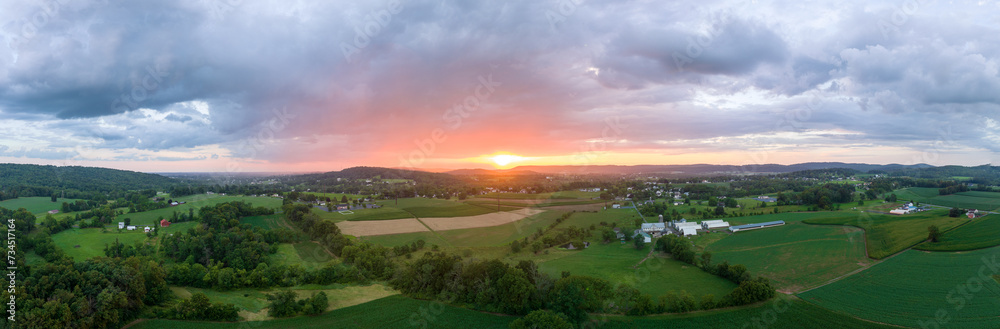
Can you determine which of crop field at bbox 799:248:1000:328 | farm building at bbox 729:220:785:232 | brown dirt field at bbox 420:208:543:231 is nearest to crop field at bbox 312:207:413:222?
brown dirt field at bbox 420:208:543:231

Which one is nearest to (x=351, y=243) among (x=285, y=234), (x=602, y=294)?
(x=285, y=234)

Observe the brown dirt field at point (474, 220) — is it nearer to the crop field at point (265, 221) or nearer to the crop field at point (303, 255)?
the crop field at point (303, 255)

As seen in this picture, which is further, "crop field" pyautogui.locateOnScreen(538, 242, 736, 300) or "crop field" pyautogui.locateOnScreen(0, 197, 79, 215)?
"crop field" pyautogui.locateOnScreen(0, 197, 79, 215)

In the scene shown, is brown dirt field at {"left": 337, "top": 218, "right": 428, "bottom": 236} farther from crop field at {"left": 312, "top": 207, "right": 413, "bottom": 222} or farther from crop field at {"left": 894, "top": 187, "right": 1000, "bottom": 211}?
crop field at {"left": 894, "top": 187, "right": 1000, "bottom": 211}

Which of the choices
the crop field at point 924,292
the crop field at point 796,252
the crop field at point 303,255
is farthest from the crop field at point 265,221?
the crop field at point 924,292

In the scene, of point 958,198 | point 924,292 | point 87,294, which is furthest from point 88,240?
point 958,198

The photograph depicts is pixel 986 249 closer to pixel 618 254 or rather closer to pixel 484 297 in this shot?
pixel 618 254
